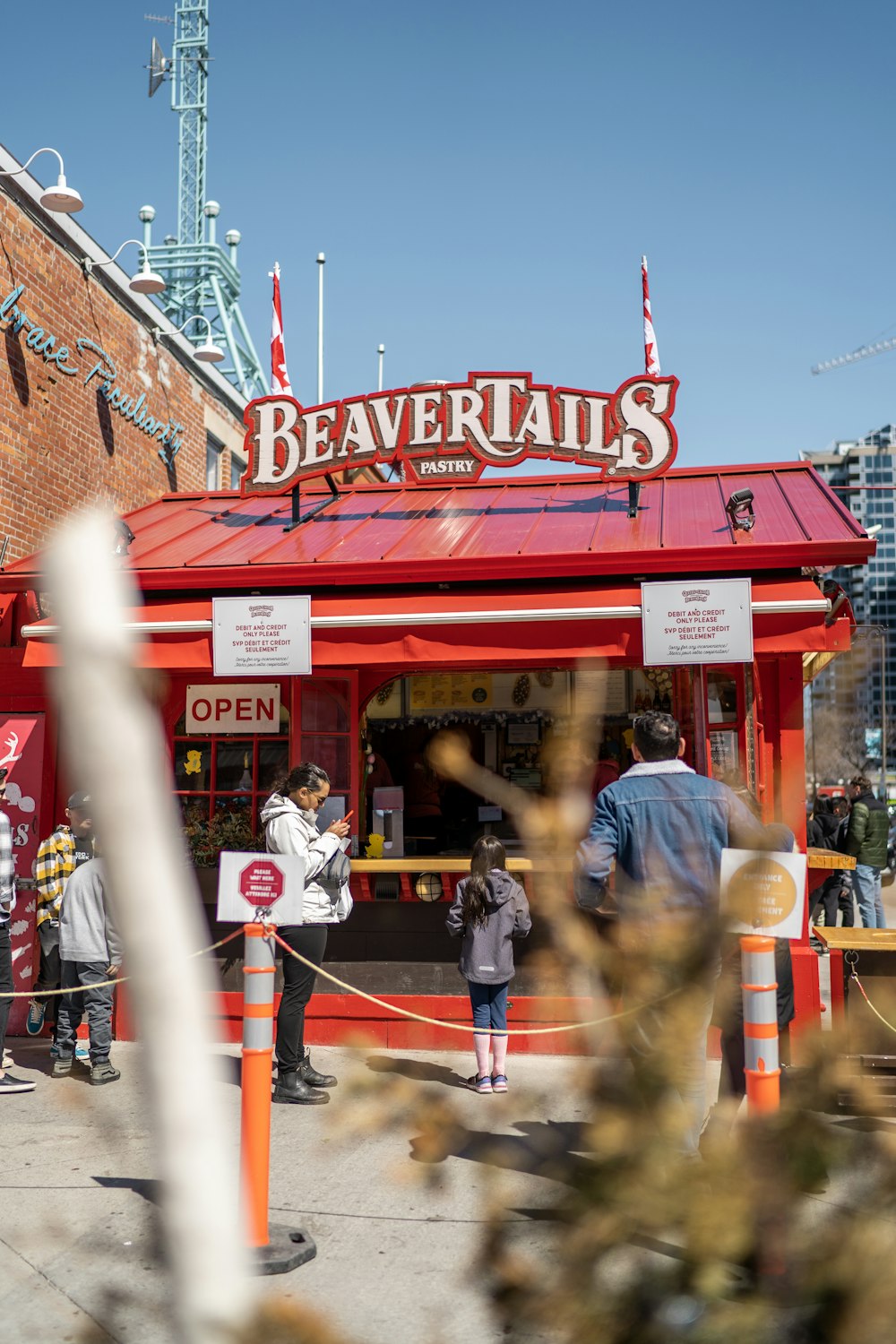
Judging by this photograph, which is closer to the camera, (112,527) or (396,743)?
(112,527)

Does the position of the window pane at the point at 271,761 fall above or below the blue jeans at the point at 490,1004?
above

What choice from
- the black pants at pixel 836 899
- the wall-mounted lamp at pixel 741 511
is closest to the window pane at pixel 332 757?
the wall-mounted lamp at pixel 741 511

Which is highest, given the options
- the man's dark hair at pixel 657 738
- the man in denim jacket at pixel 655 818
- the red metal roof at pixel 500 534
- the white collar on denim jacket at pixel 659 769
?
the red metal roof at pixel 500 534

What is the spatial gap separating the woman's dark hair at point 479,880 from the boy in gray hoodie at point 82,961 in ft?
7.16

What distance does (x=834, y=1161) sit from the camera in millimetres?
1403

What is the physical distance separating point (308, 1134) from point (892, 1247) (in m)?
4.86

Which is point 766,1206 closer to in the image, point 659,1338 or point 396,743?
point 659,1338

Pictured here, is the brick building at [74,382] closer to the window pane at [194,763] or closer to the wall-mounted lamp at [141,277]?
the wall-mounted lamp at [141,277]

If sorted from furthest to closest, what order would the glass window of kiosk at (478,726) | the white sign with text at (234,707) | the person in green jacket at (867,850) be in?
the person in green jacket at (867,850) < the glass window of kiosk at (478,726) < the white sign with text at (234,707)

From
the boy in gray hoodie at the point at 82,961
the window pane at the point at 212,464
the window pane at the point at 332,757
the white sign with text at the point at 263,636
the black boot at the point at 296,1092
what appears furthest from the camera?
the window pane at the point at 212,464

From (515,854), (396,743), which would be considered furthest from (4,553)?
(515,854)

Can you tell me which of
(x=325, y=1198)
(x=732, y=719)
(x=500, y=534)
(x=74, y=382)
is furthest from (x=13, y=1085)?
(x=74, y=382)

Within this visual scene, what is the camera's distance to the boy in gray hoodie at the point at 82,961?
Result: 6738 mm

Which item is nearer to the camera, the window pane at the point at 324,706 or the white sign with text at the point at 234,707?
the window pane at the point at 324,706
